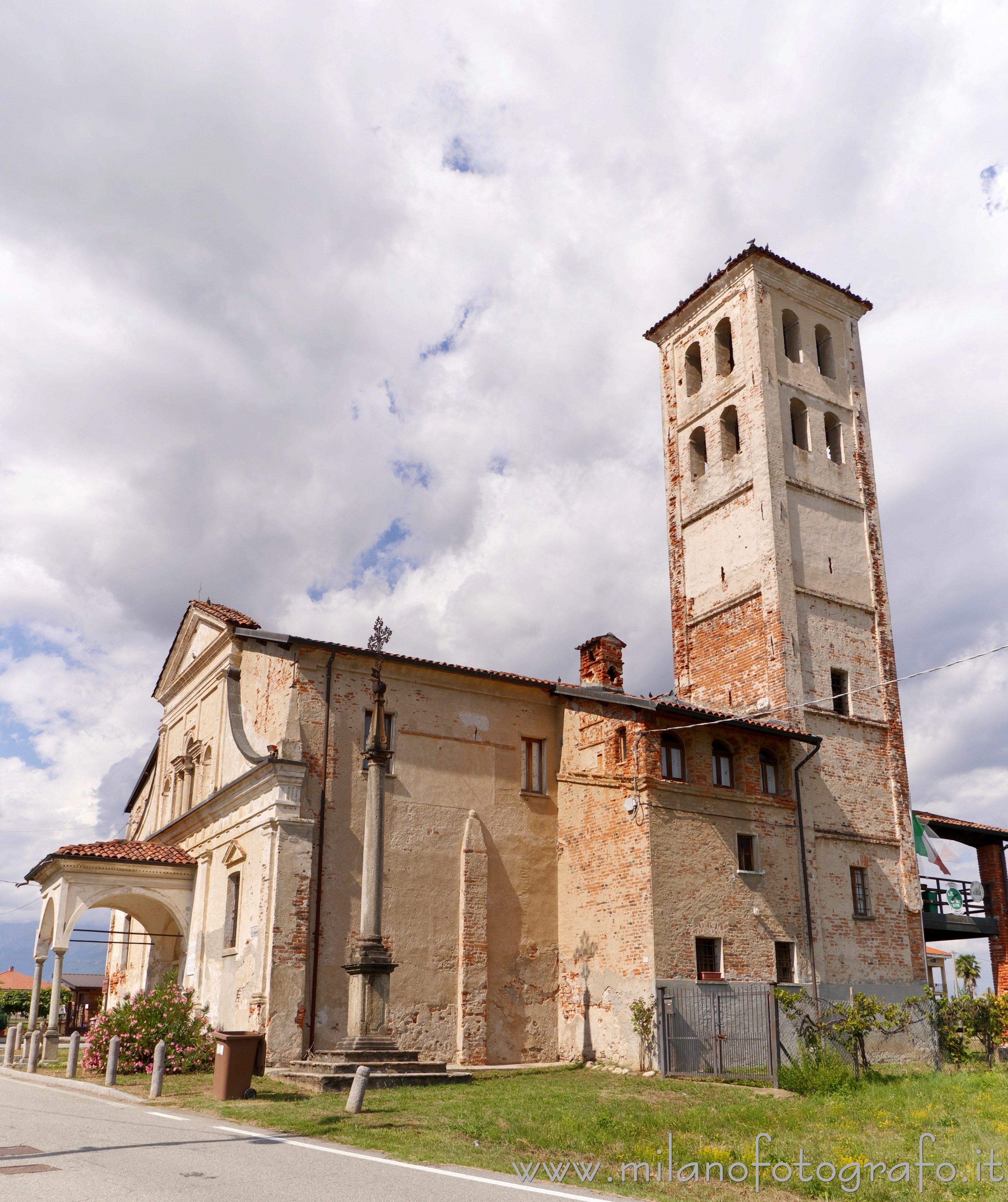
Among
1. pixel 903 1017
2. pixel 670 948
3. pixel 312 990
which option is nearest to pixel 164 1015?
pixel 312 990

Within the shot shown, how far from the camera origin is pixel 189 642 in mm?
28062

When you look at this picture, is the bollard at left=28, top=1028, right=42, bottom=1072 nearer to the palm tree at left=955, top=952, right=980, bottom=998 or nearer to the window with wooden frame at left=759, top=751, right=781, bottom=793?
the window with wooden frame at left=759, top=751, right=781, bottom=793

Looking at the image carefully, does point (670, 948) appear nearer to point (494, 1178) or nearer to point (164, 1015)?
point (164, 1015)

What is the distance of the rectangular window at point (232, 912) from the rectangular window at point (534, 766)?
6522mm

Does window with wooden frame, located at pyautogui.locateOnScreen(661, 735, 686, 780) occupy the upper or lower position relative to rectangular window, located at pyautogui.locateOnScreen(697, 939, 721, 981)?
upper

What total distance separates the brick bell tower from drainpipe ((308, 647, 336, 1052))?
7.83 metres

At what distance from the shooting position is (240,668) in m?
24.3

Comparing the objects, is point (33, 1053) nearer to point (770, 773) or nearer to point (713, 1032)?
point (713, 1032)

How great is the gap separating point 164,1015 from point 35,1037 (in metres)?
4.06

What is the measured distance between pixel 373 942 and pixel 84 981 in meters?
51.6

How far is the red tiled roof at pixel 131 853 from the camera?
21.9m

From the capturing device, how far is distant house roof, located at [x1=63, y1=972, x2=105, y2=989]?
53125 mm

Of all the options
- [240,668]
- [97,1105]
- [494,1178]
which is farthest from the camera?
[240,668]

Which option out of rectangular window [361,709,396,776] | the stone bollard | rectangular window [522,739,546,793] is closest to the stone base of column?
rectangular window [361,709,396,776]
